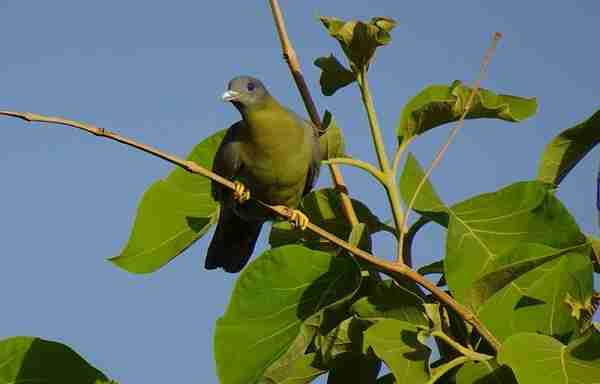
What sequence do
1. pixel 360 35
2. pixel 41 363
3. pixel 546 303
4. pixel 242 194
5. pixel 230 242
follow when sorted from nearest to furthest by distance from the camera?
pixel 546 303 → pixel 41 363 → pixel 360 35 → pixel 242 194 → pixel 230 242

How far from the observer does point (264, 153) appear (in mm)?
5281

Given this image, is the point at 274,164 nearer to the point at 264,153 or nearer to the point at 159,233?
the point at 264,153

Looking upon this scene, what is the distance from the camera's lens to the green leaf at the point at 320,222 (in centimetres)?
360

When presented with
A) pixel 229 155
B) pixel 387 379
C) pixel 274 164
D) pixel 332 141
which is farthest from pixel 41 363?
pixel 274 164

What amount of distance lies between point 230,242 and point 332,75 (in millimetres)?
2317

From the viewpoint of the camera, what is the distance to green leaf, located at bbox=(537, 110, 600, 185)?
347 centimetres

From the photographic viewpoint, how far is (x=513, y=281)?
306cm

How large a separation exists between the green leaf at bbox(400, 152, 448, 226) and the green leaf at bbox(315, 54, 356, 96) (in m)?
0.45

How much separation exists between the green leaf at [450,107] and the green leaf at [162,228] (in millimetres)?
855

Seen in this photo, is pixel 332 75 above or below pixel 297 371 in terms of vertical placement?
above

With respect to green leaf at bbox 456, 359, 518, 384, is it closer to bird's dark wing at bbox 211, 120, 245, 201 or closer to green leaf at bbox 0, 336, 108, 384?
green leaf at bbox 0, 336, 108, 384

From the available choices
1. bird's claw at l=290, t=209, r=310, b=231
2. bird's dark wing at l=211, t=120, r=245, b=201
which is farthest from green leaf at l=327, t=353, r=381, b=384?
bird's dark wing at l=211, t=120, r=245, b=201

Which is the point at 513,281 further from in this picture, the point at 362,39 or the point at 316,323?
the point at 362,39

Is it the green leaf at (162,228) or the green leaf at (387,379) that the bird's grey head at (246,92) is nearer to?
the green leaf at (162,228)
